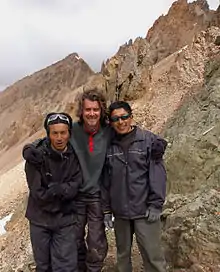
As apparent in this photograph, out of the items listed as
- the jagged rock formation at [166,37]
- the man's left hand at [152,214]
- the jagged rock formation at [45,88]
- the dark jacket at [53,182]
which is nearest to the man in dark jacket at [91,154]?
the dark jacket at [53,182]

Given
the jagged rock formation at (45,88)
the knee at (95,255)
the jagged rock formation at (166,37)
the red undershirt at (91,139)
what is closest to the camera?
the red undershirt at (91,139)

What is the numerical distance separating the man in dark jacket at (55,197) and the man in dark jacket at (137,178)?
1.49 ft

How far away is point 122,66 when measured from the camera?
2508 cm

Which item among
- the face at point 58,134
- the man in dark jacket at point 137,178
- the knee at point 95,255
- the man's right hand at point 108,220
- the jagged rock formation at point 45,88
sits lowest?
the knee at point 95,255

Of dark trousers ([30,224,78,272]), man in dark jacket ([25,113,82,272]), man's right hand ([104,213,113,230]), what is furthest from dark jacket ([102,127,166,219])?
dark trousers ([30,224,78,272])

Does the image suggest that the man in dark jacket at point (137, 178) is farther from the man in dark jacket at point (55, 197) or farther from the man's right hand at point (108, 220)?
the man in dark jacket at point (55, 197)

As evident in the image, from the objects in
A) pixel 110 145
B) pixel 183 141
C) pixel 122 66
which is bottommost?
pixel 183 141

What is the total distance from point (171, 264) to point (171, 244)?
260 millimetres

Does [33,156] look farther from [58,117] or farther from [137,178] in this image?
[137,178]

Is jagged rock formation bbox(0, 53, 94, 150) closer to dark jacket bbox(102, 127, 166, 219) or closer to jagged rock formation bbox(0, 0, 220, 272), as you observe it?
jagged rock formation bbox(0, 0, 220, 272)

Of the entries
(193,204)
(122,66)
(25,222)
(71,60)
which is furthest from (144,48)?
(71,60)

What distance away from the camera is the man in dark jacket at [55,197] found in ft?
16.1

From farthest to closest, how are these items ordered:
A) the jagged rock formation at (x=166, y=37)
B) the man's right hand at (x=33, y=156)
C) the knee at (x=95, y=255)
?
the jagged rock formation at (x=166, y=37)
the knee at (x=95, y=255)
the man's right hand at (x=33, y=156)

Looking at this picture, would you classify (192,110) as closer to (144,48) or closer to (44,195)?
(44,195)
